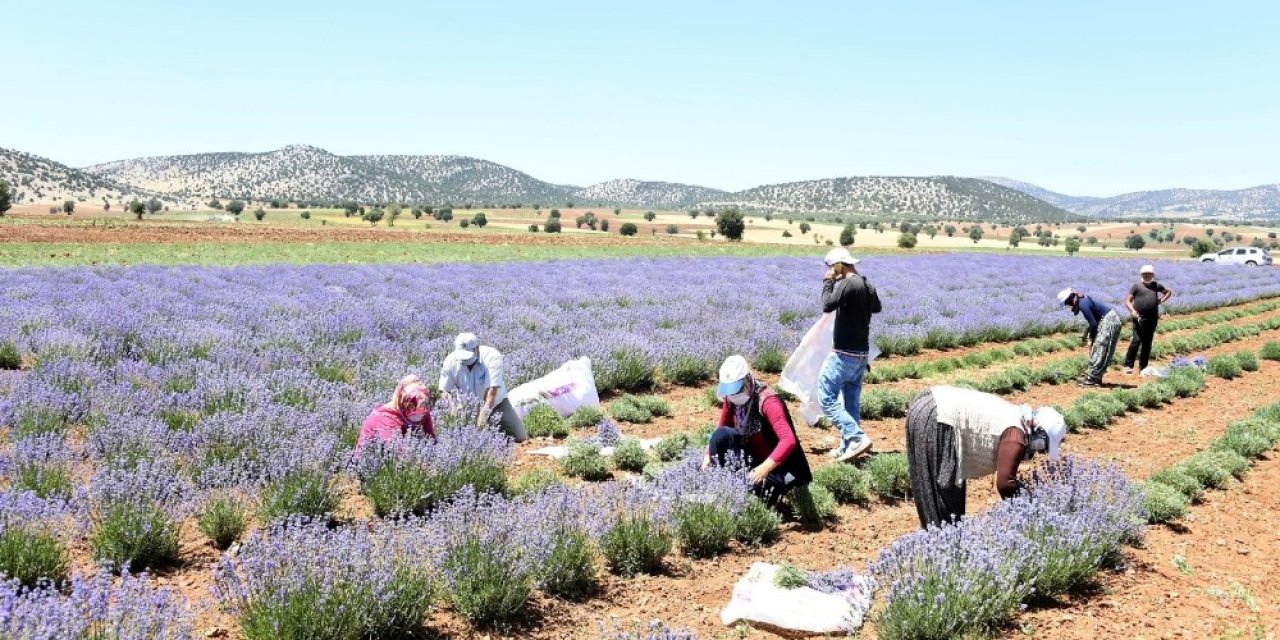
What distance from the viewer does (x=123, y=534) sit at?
164 inches

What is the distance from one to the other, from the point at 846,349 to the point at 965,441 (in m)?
2.69

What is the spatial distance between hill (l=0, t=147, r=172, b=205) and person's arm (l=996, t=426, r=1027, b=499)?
14440cm

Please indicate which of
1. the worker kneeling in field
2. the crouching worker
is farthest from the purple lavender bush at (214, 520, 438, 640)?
the worker kneeling in field

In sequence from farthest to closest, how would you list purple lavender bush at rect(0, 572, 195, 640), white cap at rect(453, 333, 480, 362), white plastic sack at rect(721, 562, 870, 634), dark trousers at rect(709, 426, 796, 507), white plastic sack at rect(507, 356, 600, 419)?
white plastic sack at rect(507, 356, 600, 419) < white cap at rect(453, 333, 480, 362) < dark trousers at rect(709, 426, 796, 507) < white plastic sack at rect(721, 562, 870, 634) < purple lavender bush at rect(0, 572, 195, 640)

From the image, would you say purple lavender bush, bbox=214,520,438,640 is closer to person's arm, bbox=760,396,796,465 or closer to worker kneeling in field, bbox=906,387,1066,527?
person's arm, bbox=760,396,796,465

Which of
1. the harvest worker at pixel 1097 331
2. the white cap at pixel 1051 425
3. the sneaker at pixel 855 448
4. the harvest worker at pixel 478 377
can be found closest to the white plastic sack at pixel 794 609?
the white cap at pixel 1051 425

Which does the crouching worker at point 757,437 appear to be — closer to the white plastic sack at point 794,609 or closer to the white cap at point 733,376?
the white cap at point 733,376

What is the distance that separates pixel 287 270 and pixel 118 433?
15163 mm

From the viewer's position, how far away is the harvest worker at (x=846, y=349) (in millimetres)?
7086

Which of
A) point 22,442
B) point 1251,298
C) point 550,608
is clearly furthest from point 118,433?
point 1251,298

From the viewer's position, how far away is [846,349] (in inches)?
284

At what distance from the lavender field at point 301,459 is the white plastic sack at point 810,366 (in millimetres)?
2078

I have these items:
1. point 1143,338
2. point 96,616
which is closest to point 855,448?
point 96,616

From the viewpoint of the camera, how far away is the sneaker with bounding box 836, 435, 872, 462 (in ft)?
23.1
